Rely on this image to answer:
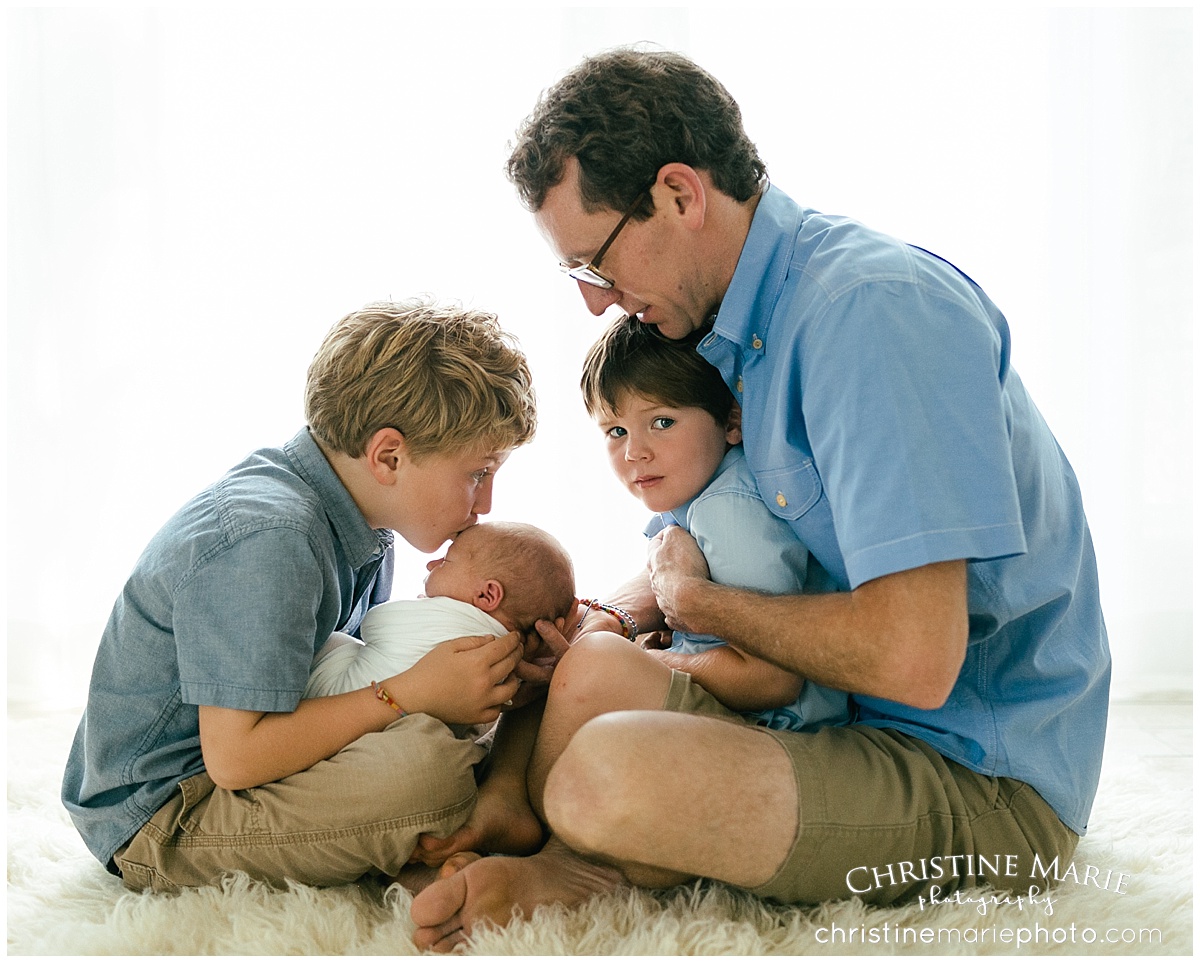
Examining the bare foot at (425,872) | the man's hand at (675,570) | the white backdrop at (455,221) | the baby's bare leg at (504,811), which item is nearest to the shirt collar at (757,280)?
the man's hand at (675,570)

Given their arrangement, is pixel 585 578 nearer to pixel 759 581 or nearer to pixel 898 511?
pixel 759 581

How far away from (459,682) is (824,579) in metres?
0.57

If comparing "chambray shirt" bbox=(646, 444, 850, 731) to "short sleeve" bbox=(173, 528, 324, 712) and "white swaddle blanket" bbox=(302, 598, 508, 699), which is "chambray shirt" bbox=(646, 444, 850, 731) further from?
"short sleeve" bbox=(173, 528, 324, 712)

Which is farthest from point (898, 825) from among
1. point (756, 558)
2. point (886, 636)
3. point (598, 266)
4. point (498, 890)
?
point (598, 266)

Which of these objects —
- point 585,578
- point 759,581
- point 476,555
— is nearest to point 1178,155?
point 585,578

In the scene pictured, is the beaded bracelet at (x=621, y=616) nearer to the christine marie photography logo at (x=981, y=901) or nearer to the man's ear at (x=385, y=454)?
the man's ear at (x=385, y=454)

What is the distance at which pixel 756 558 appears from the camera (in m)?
1.56

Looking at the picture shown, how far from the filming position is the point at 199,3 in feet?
9.75

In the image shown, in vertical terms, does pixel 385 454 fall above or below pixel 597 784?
above

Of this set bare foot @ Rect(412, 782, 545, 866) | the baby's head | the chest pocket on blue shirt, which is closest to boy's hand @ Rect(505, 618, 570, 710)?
the baby's head

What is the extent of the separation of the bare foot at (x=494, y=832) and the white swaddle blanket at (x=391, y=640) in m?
0.24

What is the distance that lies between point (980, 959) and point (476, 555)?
90cm

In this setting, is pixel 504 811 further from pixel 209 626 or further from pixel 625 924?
pixel 209 626

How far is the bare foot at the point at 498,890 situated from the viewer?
1336 millimetres
